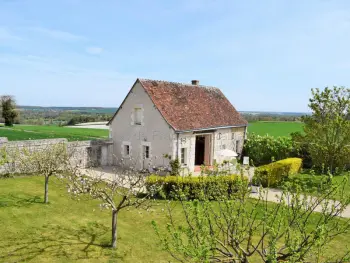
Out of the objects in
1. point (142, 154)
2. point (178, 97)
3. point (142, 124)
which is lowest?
point (142, 154)

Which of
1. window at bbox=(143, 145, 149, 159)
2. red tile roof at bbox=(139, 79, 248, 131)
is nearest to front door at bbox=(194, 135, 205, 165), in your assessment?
red tile roof at bbox=(139, 79, 248, 131)

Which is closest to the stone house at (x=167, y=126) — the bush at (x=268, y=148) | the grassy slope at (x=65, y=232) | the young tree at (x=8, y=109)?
the bush at (x=268, y=148)

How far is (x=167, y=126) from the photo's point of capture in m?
22.0

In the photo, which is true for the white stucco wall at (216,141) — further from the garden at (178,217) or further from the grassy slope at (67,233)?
the grassy slope at (67,233)

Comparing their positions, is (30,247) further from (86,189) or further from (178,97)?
(178,97)

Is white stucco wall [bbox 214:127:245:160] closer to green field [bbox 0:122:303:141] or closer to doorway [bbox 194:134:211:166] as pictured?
doorway [bbox 194:134:211:166]

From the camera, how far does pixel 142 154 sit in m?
23.7

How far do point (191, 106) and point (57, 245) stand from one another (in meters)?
16.9

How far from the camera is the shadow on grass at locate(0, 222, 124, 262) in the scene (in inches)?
374

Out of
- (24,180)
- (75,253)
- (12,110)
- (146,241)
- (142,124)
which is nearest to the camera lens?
(75,253)

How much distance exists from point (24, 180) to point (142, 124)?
8.97 metres

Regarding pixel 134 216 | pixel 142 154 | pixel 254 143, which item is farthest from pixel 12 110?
pixel 134 216

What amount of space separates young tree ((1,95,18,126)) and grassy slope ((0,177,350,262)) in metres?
42.2

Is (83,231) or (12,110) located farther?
(12,110)
